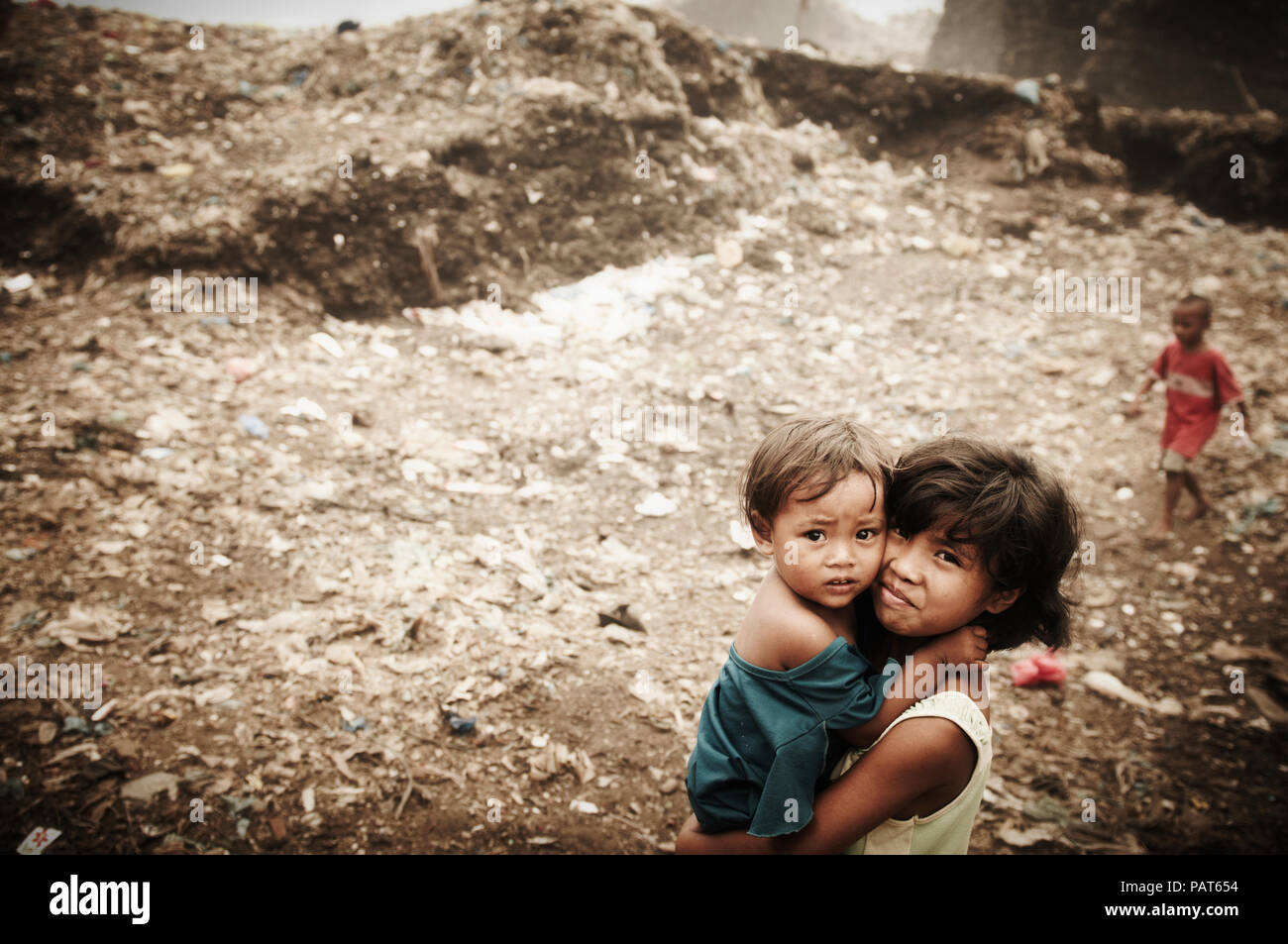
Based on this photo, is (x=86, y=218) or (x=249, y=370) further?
(x=86, y=218)

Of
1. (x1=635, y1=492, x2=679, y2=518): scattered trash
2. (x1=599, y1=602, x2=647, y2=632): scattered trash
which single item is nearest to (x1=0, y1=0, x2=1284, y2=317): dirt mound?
(x1=635, y1=492, x2=679, y2=518): scattered trash

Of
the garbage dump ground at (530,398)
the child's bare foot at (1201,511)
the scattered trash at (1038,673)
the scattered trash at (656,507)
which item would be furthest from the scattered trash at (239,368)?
the child's bare foot at (1201,511)

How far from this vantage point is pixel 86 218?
14.2ft

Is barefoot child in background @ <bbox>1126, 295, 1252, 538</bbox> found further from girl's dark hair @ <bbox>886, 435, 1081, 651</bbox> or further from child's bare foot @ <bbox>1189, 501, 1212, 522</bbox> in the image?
girl's dark hair @ <bbox>886, 435, 1081, 651</bbox>

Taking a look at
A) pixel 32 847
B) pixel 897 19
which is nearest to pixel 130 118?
pixel 32 847

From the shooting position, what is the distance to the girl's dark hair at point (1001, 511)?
3.24ft

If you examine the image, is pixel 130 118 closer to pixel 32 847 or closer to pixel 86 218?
pixel 86 218

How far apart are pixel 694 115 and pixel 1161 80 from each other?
8467 millimetres

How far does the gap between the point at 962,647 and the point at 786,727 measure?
329 millimetres

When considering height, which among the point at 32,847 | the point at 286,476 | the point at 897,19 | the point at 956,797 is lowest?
the point at 32,847

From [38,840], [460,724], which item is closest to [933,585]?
[460,724]

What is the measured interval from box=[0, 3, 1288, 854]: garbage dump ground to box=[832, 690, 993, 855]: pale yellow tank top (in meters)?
1.13

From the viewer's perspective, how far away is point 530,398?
416cm
